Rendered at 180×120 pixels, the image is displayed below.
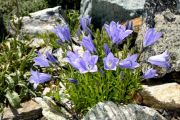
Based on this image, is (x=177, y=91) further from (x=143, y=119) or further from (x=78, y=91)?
(x=78, y=91)

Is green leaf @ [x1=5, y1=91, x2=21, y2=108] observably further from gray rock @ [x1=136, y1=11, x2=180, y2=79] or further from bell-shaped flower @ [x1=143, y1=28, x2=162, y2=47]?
bell-shaped flower @ [x1=143, y1=28, x2=162, y2=47]

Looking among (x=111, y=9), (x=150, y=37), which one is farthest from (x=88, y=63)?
(x=111, y=9)

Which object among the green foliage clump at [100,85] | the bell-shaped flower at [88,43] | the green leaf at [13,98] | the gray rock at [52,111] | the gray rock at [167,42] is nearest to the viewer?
the bell-shaped flower at [88,43]

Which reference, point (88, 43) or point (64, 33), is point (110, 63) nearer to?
point (88, 43)

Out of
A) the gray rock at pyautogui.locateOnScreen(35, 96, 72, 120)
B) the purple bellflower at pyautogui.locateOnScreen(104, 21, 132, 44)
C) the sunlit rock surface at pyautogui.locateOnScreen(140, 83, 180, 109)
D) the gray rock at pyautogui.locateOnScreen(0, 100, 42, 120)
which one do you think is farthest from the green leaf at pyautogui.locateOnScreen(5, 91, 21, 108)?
the purple bellflower at pyautogui.locateOnScreen(104, 21, 132, 44)

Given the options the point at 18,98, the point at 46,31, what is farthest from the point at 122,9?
the point at 18,98

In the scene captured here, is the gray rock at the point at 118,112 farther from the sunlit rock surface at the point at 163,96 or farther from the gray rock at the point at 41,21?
the gray rock at the point at 41,21

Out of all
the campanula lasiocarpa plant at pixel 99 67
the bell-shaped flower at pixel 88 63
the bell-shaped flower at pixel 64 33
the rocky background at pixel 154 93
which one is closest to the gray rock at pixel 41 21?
the rocky background at pixel 154 93

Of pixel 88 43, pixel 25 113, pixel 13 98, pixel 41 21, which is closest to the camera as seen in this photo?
pixel 88 43
